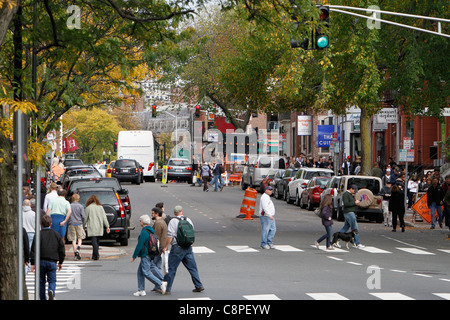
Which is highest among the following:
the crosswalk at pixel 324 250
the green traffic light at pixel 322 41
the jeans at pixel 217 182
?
the green traffic light at pixel 322 41

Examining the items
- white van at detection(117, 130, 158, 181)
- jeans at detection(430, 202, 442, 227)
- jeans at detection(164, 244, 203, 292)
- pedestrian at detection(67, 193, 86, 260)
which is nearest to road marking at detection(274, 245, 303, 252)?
pedestrian at detection(67, 193, 86, 260)

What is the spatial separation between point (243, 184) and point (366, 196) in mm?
23816

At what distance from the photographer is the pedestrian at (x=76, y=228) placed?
858 inches

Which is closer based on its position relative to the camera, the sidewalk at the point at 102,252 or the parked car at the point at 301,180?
the sidewalk at the point at 102,252

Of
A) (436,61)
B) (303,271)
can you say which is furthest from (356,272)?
(436,61)

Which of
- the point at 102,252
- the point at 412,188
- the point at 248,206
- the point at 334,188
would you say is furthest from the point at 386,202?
the point at 102,252

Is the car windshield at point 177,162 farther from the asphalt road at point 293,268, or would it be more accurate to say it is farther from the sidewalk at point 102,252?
the sidewalk at point 102,252

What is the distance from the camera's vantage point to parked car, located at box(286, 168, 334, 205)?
40781 mm

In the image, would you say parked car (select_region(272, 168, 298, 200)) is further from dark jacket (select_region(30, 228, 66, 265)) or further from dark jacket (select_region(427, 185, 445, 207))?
dark jacket (select_region(30, 228, 66, 265))

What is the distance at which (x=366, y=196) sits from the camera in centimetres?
3219

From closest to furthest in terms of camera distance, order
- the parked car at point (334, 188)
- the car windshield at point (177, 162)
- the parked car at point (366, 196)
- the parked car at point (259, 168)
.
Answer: the parked car at point (366, 196) → the parked car at point (334, 188) → the parked car at point (259, 168) → the car windshield at point (177, 162)

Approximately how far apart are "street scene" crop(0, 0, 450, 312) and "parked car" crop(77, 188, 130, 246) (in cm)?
5

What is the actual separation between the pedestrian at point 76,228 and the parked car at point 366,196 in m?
12.7

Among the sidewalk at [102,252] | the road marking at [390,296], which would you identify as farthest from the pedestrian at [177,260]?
the sidewalk at [102,252]
